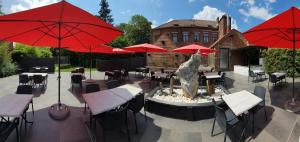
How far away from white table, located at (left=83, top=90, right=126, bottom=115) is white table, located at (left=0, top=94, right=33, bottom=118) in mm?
1295

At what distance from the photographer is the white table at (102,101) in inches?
165

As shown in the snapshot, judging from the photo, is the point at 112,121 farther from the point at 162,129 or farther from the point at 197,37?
the point at 197,37

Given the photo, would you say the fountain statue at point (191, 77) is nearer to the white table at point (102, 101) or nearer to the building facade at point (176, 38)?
the white table at point (102, 101)

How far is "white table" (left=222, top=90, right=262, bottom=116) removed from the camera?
430cm

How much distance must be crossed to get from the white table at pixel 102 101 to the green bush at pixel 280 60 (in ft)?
43.8

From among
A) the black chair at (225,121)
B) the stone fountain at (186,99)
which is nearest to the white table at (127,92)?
the stone fountain at (186,99)

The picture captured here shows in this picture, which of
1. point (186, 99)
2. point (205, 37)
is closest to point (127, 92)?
point (186, 99)

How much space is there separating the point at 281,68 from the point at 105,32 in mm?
13811

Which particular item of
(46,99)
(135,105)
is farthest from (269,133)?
(46,99)

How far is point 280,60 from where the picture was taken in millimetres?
14695

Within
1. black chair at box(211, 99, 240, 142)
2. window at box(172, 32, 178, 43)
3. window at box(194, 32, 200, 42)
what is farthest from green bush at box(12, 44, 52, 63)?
window at box(194, 32, 200, 42)

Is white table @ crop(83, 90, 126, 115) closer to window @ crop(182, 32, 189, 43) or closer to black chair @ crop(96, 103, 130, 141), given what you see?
black chair @ crop(96, 103, 130, 141)

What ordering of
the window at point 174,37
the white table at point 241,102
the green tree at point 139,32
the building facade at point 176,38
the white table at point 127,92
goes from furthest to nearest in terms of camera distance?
the green tree at point 139,32, the window at point 174,37, the building facade at point 176,38, the white table at point 127,92, the white table at point 241,102

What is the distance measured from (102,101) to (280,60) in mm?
14453
